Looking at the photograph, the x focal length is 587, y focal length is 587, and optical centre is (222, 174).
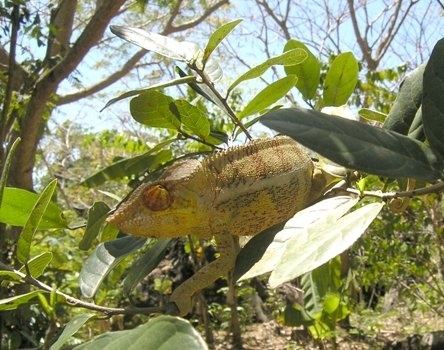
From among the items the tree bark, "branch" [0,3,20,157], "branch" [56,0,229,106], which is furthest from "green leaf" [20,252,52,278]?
"branch" [56,0,229,106]

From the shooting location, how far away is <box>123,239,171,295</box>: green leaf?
0.62 m

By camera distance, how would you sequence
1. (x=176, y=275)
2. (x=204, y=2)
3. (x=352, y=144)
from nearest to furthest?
1. (x=352, y=144)
2. (x=176, y=275)
3. (x=204, y=2)

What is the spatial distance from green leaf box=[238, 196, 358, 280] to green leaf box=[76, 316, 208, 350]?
144mm

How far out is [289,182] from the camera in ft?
1.94

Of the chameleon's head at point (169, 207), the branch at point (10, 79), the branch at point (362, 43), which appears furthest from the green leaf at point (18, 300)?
the branch at point (362, 43)

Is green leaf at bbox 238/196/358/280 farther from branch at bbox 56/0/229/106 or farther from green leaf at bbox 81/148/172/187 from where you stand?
branch at bbox 56/0/229/106

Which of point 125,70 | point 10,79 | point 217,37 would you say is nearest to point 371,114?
point 217,37

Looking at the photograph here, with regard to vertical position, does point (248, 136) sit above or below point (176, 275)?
above

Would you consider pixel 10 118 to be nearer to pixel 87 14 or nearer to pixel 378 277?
pixel 378 277

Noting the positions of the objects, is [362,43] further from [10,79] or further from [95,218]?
[95,218]

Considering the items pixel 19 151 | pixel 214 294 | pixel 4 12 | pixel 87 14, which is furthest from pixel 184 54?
pixel 87 14

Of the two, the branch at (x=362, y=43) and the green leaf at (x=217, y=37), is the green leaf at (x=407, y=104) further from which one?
the branch at (x=362, y=43)

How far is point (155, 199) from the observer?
0.55 m

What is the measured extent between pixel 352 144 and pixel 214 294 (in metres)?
4.04
